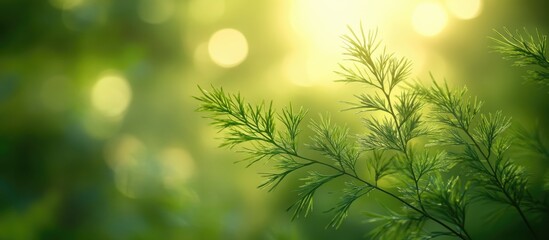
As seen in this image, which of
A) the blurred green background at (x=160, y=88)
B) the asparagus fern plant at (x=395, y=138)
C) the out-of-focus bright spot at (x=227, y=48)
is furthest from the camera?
the out-of-focus bright spot at (x=227, y=48)

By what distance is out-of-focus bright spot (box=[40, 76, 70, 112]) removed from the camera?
1.42 m

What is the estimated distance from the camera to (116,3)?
1439 mm

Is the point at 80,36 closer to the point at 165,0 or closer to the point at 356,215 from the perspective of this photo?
the point at 165,0

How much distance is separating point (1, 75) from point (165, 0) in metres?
0.50

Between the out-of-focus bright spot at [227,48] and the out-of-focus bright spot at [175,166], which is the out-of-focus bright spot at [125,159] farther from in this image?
the out-of-focus bright spot at [227,48]

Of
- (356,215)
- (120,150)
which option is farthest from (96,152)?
(356,215)

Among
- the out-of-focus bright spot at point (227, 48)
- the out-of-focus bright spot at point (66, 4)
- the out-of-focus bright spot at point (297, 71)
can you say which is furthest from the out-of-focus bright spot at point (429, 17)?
the out-of-focus bright spot at point (66, 4)

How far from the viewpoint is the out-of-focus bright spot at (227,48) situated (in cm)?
146

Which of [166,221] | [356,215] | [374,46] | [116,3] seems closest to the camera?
[374,46]

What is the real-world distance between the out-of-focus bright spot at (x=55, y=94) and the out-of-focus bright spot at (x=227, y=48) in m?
0.41

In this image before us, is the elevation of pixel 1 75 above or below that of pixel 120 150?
above

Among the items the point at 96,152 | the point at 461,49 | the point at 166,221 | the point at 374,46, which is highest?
the point at 461,49

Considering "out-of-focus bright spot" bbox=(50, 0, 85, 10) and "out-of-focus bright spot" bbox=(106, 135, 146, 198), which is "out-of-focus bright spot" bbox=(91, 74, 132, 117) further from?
"out-of-focus bright spot" bbox=(50, 0, 85, 10)

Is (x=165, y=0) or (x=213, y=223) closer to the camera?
(x=213, y=223)
